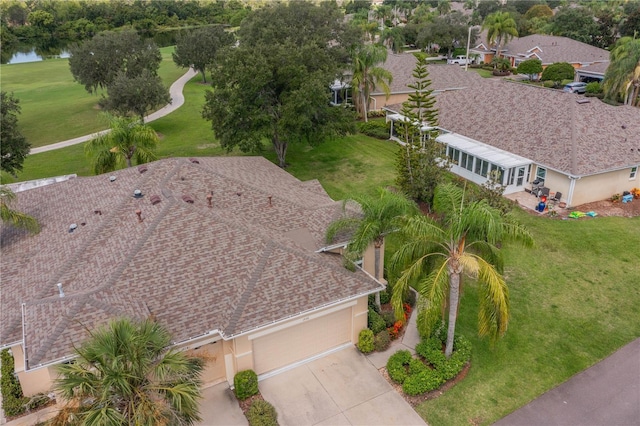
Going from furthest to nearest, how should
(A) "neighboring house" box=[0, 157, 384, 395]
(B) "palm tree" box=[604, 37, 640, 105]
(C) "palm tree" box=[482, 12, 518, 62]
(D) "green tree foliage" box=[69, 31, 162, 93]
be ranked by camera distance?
(C) "palm tree" box=[482, 12, 518, 62] < (D) "green tree foliage" box=[69, 31, 162, 93] < (B) "palm tree" box=[604, 37, 640, 105] < (A) "neighboring house" box=[0, 157, 384, 395]

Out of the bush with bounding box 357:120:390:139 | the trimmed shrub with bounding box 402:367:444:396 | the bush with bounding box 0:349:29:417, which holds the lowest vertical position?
the trimmed shrub with bounding box 402:367:444:396

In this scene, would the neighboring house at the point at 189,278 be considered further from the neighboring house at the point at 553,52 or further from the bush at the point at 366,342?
the neighboring house at the point at 553,52

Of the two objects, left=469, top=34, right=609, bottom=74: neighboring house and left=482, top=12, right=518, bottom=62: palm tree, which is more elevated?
left=482, top=12, right=518, bottom=62: palm tree

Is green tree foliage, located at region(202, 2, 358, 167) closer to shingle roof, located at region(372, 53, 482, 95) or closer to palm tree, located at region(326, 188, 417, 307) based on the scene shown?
palm tree, located at region(326, 188, 417, 307)

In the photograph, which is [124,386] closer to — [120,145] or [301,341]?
[301,341]

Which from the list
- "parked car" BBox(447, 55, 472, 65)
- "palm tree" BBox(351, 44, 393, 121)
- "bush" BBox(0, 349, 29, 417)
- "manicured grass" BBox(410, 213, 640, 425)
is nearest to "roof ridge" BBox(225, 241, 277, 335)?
"manicured grass" BBox(410, 213, 640, 425)

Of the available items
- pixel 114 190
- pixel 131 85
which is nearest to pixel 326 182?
pixel 114 190

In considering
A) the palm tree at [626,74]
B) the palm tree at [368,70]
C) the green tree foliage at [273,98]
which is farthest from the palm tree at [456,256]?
the palm tree at [626,74]

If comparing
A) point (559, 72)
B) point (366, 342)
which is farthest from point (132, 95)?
point (559, 72)
